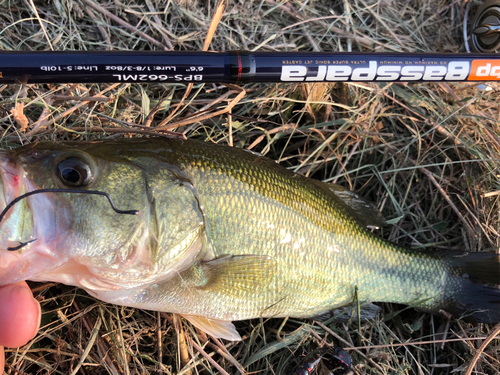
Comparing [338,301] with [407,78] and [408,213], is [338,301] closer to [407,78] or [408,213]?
[408,213]

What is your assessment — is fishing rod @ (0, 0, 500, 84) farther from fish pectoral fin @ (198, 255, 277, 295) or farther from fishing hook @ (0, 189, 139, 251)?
fish pectoral fin @ (198, 255, 277, 295)

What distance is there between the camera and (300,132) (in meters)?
2.59

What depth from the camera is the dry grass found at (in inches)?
82.1

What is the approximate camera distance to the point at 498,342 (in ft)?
7.96

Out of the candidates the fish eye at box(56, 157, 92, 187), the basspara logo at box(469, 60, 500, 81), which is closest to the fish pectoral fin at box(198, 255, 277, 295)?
the fish eye at box(56, 157, 92, 187)

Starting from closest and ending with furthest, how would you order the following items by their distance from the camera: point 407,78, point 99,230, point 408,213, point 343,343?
1. point 99,230
2. point 407,78
3. point 343,343
4. point 408,213

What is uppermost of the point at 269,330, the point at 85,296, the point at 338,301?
the point at 85,296

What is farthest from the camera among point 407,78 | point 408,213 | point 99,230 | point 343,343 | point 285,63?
point 408,213

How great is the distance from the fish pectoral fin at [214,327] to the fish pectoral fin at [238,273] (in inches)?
11.2

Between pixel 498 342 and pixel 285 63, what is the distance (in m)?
2.40

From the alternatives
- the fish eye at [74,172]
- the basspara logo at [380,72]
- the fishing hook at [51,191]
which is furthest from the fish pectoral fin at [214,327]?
the basspara logo at [380,72]

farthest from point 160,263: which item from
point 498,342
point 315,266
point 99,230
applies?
point 498,342

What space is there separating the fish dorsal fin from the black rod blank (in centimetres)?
73

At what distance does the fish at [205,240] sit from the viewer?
4.60 ft
